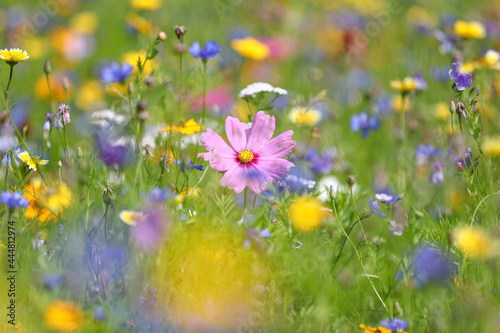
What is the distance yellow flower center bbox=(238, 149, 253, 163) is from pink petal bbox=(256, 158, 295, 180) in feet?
0.09

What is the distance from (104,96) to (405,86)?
2.05 meters

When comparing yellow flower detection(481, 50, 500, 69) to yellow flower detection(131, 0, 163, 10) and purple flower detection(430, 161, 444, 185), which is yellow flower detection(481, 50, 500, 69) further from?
yellow flower detection(131, 0, 163, 10)

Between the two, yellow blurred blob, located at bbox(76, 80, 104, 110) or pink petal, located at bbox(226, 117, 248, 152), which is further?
yellow blurred blob, located at bbox(76, 80, 104, 110)

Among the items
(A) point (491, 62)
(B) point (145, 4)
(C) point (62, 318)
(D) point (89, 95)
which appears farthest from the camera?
(D) point (89, 95)

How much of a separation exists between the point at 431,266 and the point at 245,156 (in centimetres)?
54

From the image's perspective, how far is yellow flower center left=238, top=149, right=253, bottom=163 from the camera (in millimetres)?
1245

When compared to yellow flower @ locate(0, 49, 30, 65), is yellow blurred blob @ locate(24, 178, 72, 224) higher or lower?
lower

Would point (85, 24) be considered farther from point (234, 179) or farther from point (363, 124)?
point (234, 179)

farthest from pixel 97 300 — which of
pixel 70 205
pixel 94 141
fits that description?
pixel 94 141

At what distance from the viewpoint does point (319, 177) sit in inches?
78.0

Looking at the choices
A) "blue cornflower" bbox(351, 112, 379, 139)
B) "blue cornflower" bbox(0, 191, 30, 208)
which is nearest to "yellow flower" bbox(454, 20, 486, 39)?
"blue cornflower" bbox(351, 112, 379, 139)

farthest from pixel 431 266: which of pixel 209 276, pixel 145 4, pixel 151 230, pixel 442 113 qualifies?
pixel 145 4

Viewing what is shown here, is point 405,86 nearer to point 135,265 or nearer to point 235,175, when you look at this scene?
point 235,175

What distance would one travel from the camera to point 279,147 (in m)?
1.24
